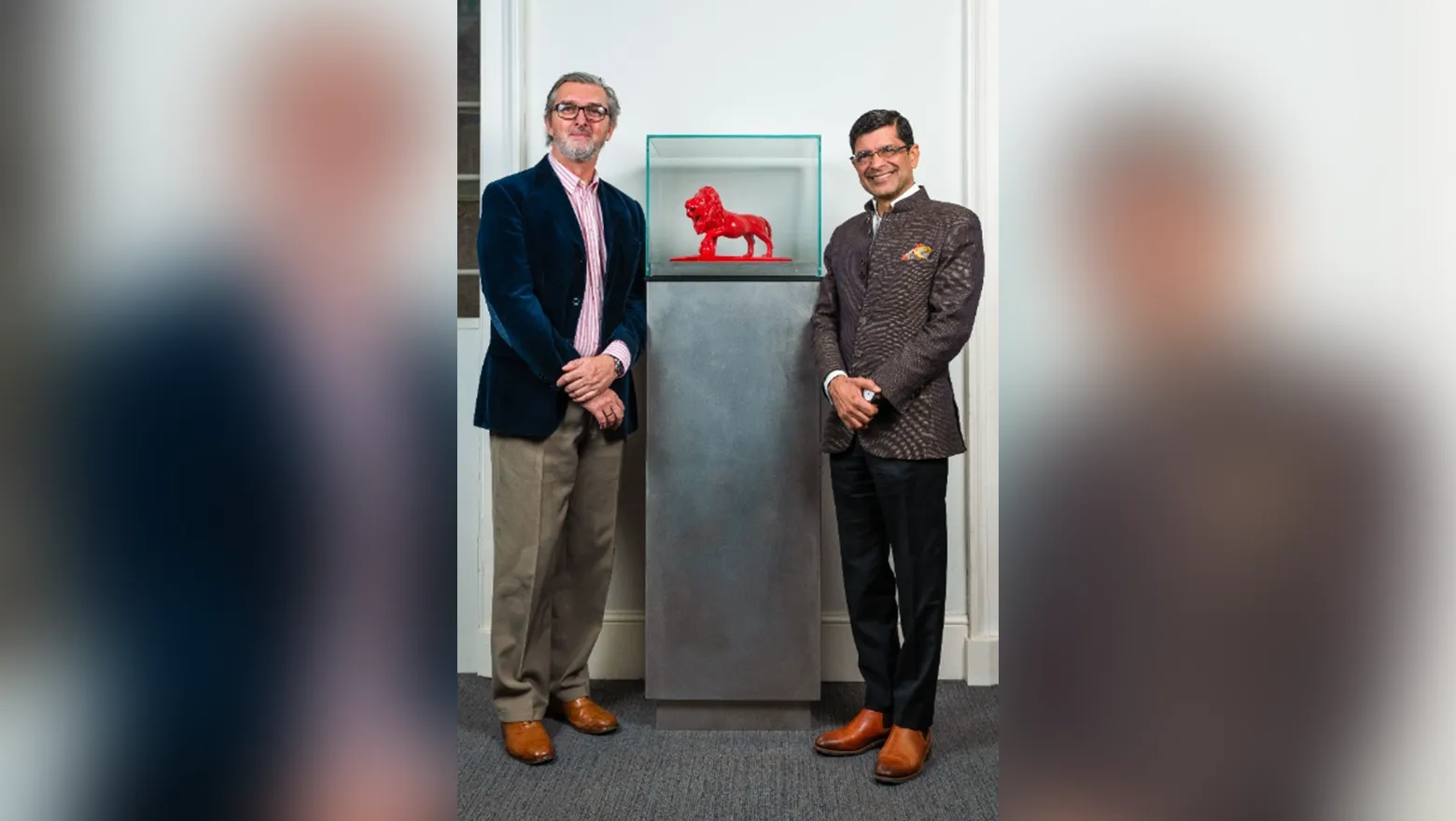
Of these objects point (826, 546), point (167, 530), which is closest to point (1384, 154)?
point (167, 530)

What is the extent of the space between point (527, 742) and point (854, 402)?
1.12m

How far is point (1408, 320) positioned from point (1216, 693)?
9 centimetres

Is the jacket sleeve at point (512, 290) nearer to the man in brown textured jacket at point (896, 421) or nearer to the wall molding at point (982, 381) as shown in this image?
the man in brown textured jacket at point (896, 421)

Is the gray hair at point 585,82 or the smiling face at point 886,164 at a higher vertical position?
the gray hair at point 585,82

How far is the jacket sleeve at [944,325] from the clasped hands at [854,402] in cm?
3

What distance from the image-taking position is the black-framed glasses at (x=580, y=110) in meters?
2.46

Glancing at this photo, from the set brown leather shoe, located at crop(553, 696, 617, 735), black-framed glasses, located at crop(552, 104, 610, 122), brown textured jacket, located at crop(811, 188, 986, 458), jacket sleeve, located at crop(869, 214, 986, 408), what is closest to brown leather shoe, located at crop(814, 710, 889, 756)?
brown leather shoe, located at crop(553, 696, 617, 735)

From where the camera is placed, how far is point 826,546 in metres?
2.95

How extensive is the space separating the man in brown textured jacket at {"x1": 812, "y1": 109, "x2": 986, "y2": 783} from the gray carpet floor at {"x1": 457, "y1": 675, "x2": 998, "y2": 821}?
0.30ft

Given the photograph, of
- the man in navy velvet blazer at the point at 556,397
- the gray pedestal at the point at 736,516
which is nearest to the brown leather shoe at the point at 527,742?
the man in navy velvet blazer at the point at 556,397

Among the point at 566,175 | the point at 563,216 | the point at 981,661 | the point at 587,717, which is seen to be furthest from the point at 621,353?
the point at 981,661

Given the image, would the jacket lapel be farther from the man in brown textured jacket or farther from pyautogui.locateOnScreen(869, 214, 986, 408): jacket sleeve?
pyautogui.locateOnScreen(869, 214, 986, 408): jacket sleeve

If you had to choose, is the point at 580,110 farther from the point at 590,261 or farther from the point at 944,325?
the point at 944,325

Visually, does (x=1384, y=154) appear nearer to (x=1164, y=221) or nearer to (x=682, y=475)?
(x=1164, y=221)
